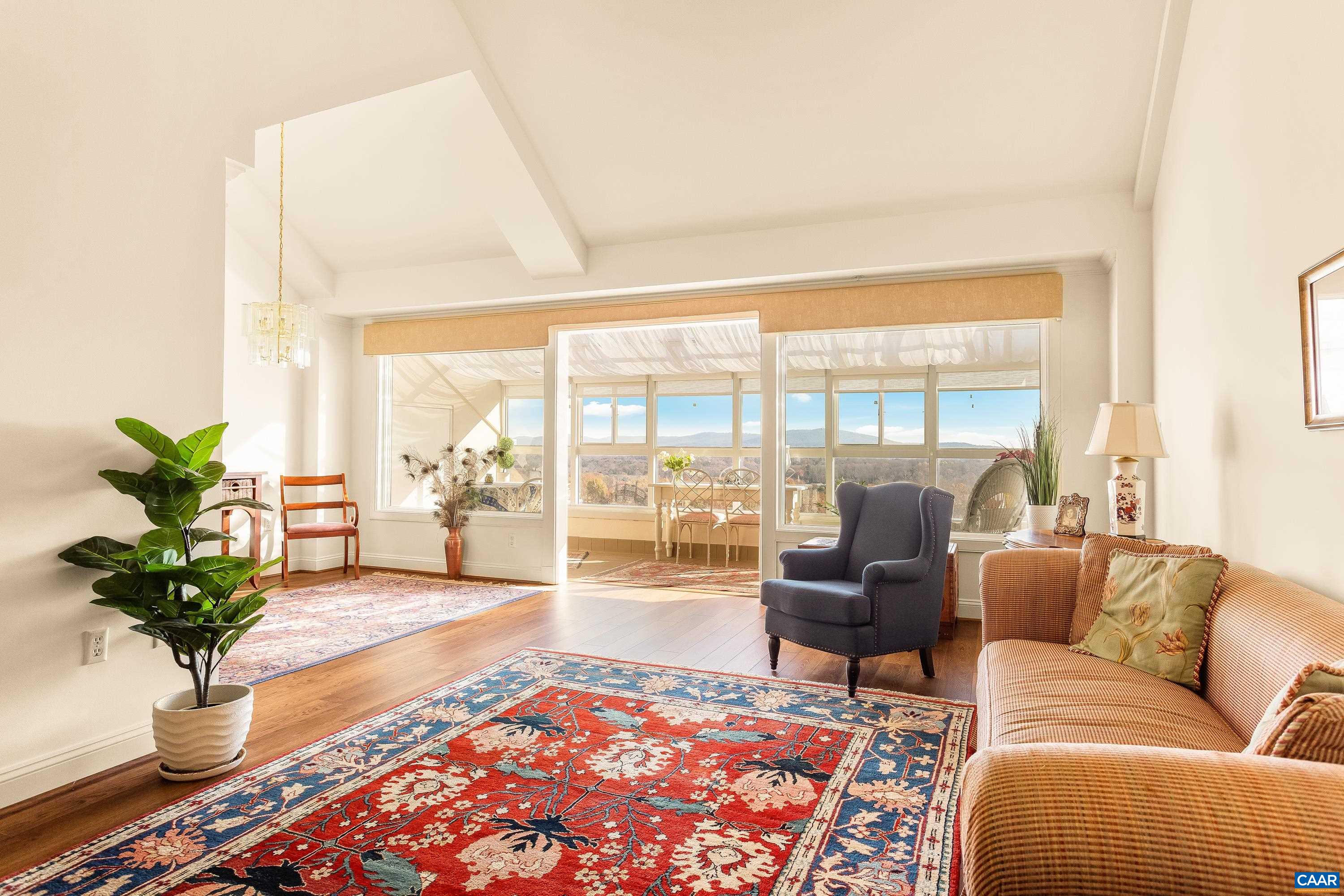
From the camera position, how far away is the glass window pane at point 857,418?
222 inches

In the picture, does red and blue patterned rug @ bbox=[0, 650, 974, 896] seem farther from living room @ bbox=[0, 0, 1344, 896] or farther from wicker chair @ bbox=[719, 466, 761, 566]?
wicker chair @ bbox=[719, 466, 761, 566]

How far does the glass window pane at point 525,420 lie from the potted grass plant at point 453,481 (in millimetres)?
210

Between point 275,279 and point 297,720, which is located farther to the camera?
point 275,279

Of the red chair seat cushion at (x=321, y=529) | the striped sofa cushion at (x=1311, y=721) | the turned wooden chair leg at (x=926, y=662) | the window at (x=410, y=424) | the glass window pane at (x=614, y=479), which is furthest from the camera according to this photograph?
the glass window pane at (x=614, y=479)

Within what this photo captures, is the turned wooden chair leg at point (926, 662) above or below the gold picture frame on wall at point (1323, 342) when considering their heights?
below

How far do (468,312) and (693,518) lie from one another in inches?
116

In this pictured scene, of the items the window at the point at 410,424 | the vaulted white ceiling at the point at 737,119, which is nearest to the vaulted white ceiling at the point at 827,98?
the vaulted white ceiling at the point at 737,119

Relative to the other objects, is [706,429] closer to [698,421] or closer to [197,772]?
[698,421]

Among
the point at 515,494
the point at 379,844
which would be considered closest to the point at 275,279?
the point at 515,494

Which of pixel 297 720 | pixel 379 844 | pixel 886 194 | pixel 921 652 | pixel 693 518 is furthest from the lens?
pixel 693 518

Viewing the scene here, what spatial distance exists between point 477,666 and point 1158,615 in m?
3.02

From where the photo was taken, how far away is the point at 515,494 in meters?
6.82

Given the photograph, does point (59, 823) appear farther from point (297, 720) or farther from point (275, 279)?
point (275, 279)

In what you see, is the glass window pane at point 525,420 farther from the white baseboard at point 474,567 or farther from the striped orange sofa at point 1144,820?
the striped orange sofa at point 1144,820
